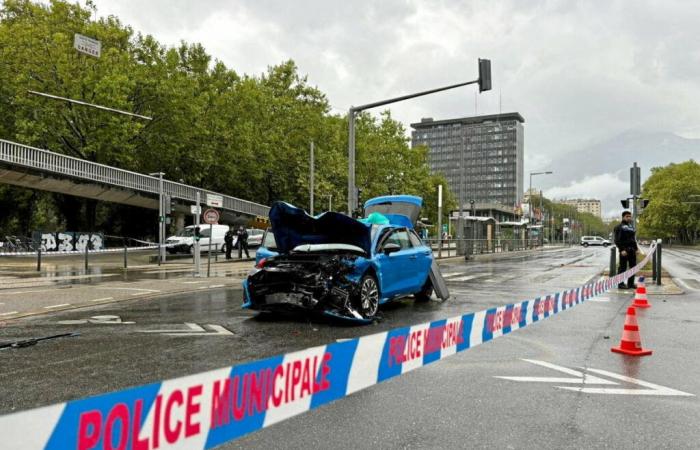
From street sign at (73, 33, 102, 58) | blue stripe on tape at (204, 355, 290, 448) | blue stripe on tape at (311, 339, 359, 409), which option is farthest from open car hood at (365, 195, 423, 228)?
blue stripe on tape at (204, 355, 290, 448)

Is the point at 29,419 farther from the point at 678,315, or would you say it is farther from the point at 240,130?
the point at 240,130

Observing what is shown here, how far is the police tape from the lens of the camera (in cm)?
167

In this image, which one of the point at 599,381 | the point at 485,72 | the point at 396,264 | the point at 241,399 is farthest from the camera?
the point at 485,72

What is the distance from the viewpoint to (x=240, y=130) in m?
42.5

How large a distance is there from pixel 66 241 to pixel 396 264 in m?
30.4

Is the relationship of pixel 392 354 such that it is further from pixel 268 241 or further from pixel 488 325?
pixel 268 241

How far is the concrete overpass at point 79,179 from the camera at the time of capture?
28828mm

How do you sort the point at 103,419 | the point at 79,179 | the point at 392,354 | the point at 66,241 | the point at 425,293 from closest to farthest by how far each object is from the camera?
the point at 103,419 < the point at 392,354 < the point at 425,293 < the point at 79,179 < the point at 66,241

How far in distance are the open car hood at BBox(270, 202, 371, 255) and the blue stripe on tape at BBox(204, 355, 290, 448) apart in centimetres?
655

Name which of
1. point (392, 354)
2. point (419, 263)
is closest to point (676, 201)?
point (419, 263)

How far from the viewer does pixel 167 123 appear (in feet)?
125

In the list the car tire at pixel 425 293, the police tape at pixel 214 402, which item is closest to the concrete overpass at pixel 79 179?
the car tire at pixel 425 293

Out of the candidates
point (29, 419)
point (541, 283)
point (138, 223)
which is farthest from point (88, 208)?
point (29, 419)

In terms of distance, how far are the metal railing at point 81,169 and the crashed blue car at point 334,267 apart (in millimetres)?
24130
